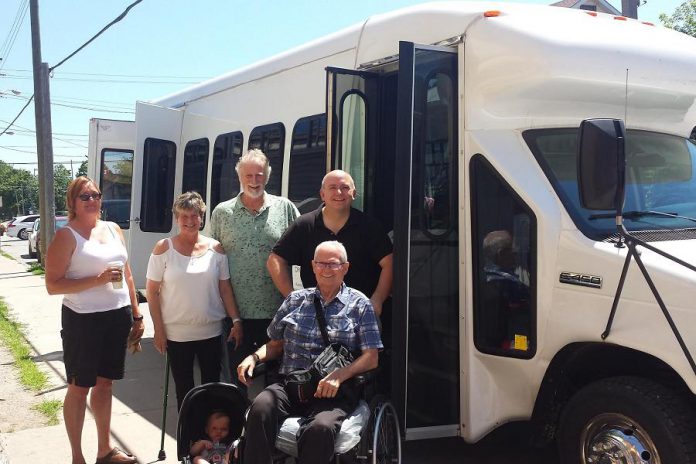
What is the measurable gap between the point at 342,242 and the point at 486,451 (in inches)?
69.2

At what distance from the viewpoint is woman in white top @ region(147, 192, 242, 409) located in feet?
13.8

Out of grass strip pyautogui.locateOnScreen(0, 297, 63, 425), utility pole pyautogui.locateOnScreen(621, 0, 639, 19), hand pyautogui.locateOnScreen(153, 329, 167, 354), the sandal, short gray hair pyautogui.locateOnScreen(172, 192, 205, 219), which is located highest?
utility pole pyautogui.locateOnScreen(621, 0, 639, 19)

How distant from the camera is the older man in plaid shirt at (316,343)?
3422 millimetres

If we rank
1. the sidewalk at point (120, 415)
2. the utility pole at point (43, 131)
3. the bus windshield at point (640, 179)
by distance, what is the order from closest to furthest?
the bus windshield at point (640, 179), the sidewalk at point (120, 415), the utility pole at point (43, 131)

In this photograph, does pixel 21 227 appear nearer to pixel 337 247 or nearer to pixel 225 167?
pixel 225 167

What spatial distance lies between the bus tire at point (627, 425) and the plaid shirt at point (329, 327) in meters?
1.06

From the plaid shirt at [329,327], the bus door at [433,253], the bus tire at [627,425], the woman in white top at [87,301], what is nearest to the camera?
the bus tire at [627,425]

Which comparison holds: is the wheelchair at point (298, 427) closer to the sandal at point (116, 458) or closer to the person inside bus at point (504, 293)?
the person inside bus at point (504, 293)

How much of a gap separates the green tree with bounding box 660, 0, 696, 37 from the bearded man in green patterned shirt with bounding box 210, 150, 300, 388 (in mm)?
18905

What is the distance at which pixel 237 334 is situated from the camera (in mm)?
4285

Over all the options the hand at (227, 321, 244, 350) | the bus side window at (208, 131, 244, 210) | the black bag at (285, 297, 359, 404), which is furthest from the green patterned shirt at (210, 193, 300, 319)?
the bus side window at (208, 131, 244, 210)

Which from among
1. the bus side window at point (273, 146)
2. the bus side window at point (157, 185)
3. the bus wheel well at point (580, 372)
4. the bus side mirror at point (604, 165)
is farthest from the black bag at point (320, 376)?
the bus side window at point (157, 185)

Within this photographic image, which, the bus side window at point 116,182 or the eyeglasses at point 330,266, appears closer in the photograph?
the eyeglasses at point 330,266

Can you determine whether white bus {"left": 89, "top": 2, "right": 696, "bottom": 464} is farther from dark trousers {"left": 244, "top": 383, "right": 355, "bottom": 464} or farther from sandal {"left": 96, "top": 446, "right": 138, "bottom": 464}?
sandal {"left": 96, "top": 446, "right": 138, "bottom": 464}
